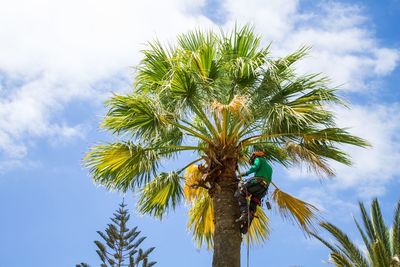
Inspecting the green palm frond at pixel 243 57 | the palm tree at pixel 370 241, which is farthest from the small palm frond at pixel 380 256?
the green palm frond at pixel 243 57

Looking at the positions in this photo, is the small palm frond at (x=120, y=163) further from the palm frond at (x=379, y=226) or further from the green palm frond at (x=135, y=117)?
the palm frond at (x=379, y=226)

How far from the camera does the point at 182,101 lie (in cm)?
1066

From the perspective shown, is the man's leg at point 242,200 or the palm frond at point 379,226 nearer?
the man's leg at point 242,200

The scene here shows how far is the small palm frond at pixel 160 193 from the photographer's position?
1153cm

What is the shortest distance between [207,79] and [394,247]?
6.84 meters

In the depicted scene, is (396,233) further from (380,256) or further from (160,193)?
(160,193)

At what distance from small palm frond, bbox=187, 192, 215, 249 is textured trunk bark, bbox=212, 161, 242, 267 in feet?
6.50

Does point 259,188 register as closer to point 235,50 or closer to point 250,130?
point 250,130

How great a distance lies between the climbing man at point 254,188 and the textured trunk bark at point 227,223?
0.36 feet

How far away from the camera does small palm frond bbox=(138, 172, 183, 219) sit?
11531mm

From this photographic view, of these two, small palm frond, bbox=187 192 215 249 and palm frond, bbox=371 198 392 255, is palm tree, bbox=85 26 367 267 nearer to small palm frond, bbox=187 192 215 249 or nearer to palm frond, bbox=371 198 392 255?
small palm frond, bbox=187 192 215 249

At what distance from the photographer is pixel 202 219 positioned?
12.4 metres

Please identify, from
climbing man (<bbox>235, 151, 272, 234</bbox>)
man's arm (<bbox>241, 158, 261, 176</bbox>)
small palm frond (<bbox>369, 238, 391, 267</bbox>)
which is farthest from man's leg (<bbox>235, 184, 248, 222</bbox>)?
small palm frond (<bbox>369, 238, 391, 267</bbox>)

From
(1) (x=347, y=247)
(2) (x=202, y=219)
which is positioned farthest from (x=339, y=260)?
(2) (x=202, y=219)
